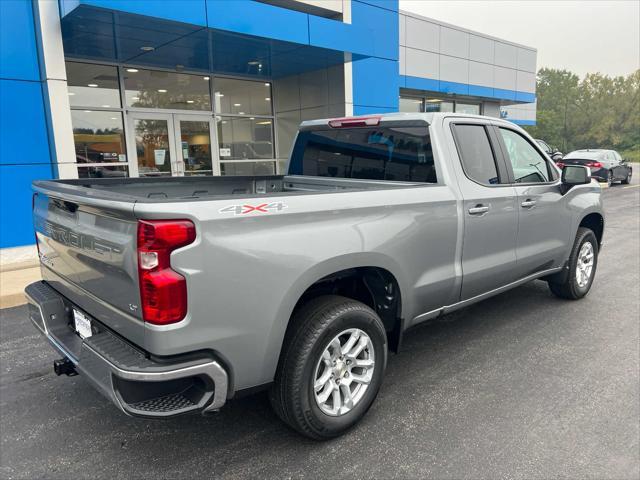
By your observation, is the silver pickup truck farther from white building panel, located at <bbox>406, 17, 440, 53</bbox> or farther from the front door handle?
white building panel, located at <bbox>406, 17, 440, 53</bbox>

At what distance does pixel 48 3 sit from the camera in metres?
7.60

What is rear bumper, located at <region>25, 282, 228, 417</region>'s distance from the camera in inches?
88.8

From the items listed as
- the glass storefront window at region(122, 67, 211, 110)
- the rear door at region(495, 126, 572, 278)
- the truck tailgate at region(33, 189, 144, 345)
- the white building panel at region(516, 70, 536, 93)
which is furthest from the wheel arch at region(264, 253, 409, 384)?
the white building panel at region(516, 70, 536, 93)

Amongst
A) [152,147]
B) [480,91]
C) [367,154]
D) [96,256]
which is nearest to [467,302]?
[367,154]

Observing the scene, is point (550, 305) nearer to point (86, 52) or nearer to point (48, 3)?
point (48, 3)

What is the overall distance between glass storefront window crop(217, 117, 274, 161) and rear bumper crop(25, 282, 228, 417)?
35.9 ft

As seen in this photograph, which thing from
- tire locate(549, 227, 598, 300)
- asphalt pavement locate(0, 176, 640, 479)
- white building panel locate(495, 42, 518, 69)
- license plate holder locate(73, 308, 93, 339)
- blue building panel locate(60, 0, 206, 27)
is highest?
white building panel locate(495, 42, 518, 69)

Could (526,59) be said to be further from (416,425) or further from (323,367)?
(323,367)

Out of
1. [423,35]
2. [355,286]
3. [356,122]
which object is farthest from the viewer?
[423,35]

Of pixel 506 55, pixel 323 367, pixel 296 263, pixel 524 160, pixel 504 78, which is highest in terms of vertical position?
pixel 506 55

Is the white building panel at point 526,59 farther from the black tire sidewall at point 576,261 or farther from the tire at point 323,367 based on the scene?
the tire at point 323,367

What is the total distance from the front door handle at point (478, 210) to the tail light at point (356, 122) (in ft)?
3.36

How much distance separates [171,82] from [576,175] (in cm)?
983

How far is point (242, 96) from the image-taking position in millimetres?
13352
